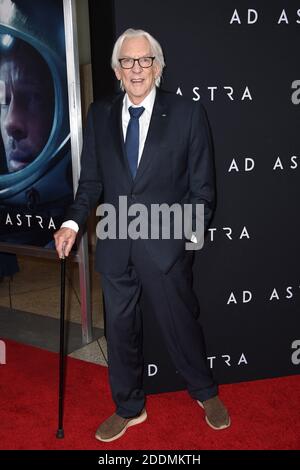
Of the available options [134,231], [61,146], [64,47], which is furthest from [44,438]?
[64,47]

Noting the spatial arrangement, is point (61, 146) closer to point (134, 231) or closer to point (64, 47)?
point (64, 47)

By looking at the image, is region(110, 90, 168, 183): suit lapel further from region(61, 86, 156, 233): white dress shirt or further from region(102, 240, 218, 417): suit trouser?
region(102, 240, 218, 417): suit trouser

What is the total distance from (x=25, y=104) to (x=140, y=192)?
1517 mm

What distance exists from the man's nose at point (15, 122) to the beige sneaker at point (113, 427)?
6.39 feet

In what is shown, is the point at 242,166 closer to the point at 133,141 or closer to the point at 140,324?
the point at 133,141

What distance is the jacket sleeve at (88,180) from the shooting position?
2402 millimetres

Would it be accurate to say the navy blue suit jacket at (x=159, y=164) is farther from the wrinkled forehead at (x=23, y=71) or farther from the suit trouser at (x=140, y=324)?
the wrinkled forehead at (x=23, y=71)

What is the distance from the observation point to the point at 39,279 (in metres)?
5.24

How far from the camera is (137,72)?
2.17 metres

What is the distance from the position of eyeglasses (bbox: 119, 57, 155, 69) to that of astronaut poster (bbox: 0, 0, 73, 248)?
1166 mm

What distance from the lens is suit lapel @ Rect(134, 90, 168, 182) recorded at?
87.4 inches

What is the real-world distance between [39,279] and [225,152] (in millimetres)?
3139

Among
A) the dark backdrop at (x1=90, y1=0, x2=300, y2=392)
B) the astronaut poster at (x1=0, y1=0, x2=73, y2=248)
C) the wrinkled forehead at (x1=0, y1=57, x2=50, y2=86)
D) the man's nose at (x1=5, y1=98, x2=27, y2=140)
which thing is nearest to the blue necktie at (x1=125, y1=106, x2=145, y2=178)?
the dark backdrop at (x1=90, y1=0, x2=300, y2=392)

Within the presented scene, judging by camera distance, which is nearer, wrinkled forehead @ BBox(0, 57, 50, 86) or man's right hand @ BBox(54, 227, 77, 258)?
man's right hand @ BBox(54, 227, 77, 258)
